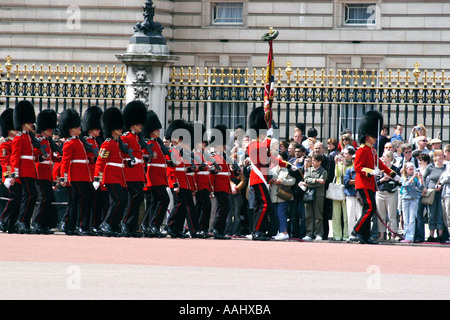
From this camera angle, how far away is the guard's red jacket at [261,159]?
12.2 m

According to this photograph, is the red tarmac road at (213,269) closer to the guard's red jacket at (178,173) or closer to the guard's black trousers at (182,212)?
the guard's black trousers at (182,212)

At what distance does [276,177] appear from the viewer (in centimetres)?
1266

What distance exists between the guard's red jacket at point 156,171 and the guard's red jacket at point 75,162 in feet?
2.28

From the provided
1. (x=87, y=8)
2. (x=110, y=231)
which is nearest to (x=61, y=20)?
(x=87, y=8)

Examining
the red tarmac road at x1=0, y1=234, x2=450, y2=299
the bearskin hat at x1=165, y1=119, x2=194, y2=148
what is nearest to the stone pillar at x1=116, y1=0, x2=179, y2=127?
the bearskin hat at x1=165, y1=119, x2=194, y2=148

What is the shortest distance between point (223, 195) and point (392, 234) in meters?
2.04

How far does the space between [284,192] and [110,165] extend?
79.8 inches

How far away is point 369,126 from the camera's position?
12.3 metres

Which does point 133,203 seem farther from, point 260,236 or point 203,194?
point 260,236

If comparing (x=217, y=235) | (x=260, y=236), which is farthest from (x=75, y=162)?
(x=260, y=236)

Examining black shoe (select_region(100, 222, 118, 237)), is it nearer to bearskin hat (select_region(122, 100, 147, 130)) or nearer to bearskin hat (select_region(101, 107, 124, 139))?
bearskin hat (select_region(101, 107, 124, 139))

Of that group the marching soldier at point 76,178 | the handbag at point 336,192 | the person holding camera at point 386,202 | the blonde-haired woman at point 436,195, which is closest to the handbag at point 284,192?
the handbag at point 336,192

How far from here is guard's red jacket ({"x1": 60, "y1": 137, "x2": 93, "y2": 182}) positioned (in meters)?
12.3
